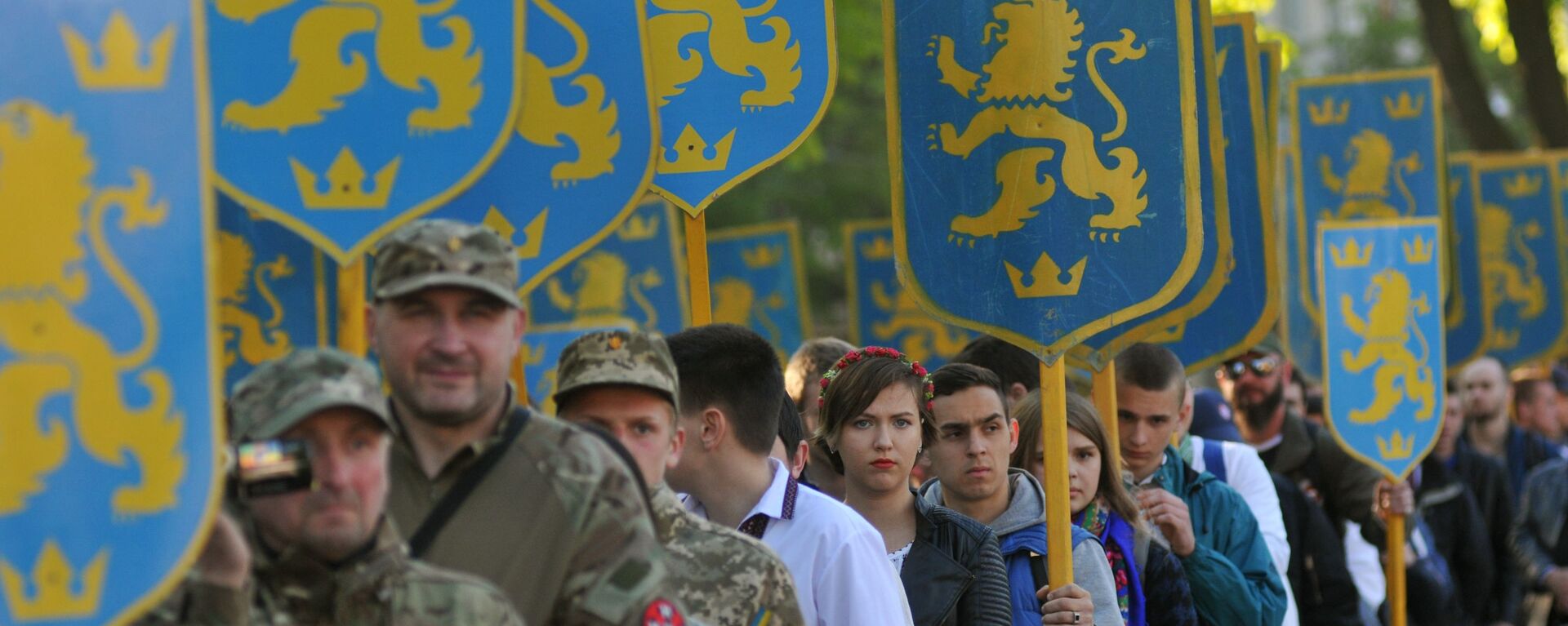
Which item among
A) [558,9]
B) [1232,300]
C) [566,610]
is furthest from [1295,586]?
[566,610]

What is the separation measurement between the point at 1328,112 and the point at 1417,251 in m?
3.32

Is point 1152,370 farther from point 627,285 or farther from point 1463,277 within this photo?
point 1463,277

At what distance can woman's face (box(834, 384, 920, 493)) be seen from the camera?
501cm

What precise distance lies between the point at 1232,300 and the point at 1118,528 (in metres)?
1.98

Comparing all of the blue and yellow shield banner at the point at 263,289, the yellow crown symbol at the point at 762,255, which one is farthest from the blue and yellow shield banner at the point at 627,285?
the blue and yellow shield banner at the point at 263,289

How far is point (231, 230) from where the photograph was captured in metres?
5.75

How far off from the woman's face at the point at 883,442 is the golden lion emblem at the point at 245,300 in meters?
1.53

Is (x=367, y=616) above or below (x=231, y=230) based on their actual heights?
below

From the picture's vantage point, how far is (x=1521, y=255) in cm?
1352

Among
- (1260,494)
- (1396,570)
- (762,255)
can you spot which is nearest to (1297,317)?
(762,255)

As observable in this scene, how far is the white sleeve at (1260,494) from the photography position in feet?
22.7

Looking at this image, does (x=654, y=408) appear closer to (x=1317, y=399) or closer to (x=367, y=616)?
(x=367, y=616)

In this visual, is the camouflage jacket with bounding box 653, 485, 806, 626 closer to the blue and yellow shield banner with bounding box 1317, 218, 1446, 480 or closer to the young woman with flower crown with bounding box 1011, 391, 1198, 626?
the young woman with flower crown with bounding box 1011, 391, 1198, 626

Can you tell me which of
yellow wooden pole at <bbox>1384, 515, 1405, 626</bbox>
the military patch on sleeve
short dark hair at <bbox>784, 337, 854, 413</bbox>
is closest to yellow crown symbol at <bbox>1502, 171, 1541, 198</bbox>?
yellow wooden pole at <bbox>1384, 515, 1405, 626</bbox>
